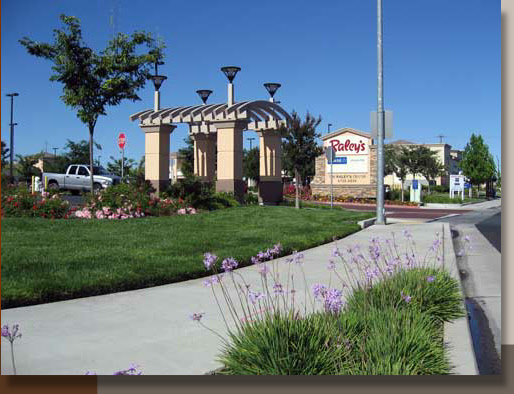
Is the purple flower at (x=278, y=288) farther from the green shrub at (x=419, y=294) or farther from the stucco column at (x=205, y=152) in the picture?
the stucco column at (x=205, y=152)

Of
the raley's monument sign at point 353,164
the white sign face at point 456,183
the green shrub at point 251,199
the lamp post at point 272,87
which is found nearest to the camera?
the lamp post at point 272,87

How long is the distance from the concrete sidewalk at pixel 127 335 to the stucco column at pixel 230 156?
11.8 metres

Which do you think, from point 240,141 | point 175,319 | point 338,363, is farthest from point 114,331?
point 240,141

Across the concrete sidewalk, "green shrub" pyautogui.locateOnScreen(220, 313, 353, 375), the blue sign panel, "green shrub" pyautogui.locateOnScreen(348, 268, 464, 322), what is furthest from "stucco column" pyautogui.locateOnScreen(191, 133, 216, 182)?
"green shrub" pyautogui.locateOnScreen(220, 313, 353, 375)

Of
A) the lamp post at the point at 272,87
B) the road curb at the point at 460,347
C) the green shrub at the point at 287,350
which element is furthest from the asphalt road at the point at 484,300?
the lamp post at the point at 272,87

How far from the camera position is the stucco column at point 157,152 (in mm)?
18812

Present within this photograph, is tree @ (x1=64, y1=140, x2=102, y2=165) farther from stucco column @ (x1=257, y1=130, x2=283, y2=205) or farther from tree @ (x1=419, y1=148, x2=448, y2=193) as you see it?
tree @ (x1=419, y1=148, x2=448, y2=193)

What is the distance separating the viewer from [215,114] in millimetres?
18047

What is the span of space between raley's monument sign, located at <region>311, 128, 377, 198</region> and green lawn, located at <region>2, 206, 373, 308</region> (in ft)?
61.8

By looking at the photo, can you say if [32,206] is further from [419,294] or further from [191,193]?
[419,294]

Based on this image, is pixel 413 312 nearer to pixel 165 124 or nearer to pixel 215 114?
pixel 215 114

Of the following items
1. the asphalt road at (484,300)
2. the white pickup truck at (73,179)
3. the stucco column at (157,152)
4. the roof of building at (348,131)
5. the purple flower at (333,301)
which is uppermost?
the roof of building at (348,131)

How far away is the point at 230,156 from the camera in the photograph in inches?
702

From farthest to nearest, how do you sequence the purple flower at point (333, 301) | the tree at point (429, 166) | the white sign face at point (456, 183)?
the tree at point (429, 166) → the white sign face at point (456, 183) → the purple flower at point (333, 301)
